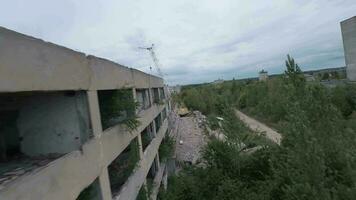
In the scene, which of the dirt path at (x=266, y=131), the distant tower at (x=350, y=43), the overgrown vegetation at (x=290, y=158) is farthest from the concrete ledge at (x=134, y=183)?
the distant tower at (x=350, y=43)

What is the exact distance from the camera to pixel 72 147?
529cm

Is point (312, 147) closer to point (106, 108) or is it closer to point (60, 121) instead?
point (106, 108)

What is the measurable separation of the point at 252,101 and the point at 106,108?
53.6 m

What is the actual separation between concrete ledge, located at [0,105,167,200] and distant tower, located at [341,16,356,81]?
35.1 m

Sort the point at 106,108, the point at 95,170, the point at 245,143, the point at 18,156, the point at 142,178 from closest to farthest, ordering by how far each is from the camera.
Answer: the point at 18,156, the point at 95,170, the point at 106,108, the point at 142,178, the point at 245,143

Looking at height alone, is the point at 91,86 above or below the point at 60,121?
above

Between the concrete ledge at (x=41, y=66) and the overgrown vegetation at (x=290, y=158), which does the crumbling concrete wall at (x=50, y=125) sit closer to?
the concrete ledge at (x=41, y=66)

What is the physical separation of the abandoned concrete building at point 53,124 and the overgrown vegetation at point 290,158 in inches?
160

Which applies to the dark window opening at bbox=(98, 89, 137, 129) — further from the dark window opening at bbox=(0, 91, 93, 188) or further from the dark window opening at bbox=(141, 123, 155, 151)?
Result: the dark window opening at bbox=(141, 123, 155, 151)

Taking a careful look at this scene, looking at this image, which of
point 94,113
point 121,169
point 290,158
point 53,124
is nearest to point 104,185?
point 94,113

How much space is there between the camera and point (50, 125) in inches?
207

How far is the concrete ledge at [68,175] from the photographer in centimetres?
326

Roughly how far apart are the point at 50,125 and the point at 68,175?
3.82ft

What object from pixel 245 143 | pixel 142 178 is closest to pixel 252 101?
pixel 245 143
